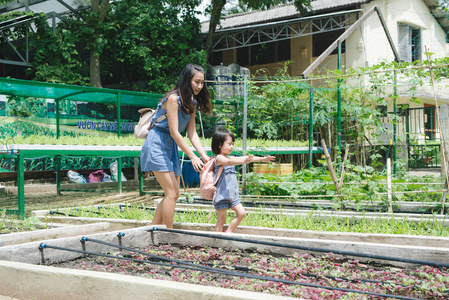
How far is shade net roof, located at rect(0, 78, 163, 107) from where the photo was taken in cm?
788

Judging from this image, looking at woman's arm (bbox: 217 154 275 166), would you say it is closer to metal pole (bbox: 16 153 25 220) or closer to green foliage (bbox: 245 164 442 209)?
green foliage (bbox: 245 164 442 209)

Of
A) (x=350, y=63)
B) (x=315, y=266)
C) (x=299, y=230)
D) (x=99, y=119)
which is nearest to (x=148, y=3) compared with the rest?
(x=99, y=119)

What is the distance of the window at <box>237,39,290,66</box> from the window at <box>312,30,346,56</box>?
103 centimetres

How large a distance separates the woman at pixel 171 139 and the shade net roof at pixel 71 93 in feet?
13.4

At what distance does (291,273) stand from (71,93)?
706 centimetres

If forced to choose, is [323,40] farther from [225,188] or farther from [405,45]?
[225,188]

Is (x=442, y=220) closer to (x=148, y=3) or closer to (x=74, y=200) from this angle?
(x=74, y=200)

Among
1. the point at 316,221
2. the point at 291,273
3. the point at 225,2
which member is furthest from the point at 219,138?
the point at 225,2

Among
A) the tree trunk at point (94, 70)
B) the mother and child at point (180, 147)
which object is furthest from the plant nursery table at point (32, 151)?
the tree trunk at point (94, 70)

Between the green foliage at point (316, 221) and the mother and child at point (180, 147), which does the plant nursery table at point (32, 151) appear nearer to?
the green foliage at point (316, 221)

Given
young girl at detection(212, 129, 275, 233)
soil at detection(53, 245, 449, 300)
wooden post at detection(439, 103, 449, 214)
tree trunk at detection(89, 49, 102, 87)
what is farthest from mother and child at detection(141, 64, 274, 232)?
tree trunk at detection(89, 49, 102, 87)

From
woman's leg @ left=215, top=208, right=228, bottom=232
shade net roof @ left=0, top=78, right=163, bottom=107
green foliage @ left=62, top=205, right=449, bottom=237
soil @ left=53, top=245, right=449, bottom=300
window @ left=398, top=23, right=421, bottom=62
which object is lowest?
soil @ left=53, top=245, right=449, bottom=300

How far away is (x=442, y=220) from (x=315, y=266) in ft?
6.77

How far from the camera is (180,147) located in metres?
4.21
